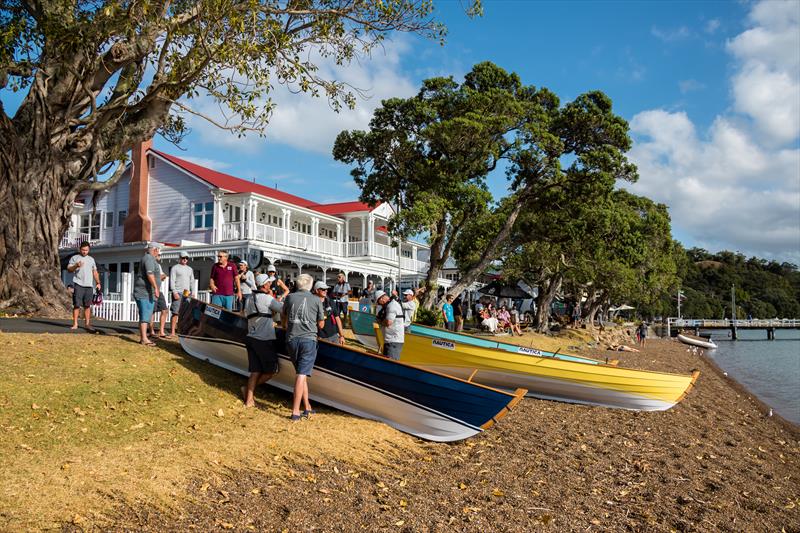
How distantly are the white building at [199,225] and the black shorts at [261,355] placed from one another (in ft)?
57.6

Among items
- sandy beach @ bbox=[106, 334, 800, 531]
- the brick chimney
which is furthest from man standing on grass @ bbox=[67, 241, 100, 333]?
the brick chimney

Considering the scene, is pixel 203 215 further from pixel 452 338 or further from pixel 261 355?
pixel 261 355

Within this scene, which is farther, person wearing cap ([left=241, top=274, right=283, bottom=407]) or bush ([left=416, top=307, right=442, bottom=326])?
bush ([left=416, top=307, right=442, bottom=326])

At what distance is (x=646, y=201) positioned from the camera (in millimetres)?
42281

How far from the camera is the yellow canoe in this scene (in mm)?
12273

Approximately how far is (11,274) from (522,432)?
12.4m

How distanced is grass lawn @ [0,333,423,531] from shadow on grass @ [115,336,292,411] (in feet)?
0.10

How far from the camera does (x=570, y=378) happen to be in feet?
40.6

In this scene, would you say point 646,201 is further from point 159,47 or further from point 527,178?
point 159,47

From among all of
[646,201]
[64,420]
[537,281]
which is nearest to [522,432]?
[64,420]

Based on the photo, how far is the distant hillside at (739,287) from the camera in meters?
120

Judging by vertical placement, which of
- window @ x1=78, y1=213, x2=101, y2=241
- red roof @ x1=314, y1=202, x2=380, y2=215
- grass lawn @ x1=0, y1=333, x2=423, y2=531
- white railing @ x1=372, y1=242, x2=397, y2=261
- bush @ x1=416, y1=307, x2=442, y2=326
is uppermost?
red roof @ x1=314, y1=202, x2=380, y2=215

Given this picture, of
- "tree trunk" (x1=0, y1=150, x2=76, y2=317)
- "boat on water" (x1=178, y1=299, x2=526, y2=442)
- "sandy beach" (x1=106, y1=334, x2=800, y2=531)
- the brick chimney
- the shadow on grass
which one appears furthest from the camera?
the brick chimney

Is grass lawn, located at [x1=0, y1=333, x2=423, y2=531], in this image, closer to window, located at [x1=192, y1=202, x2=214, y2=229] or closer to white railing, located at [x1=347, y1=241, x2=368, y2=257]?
window, located at [x1=192, y1=202, x2=214, y2=229]
